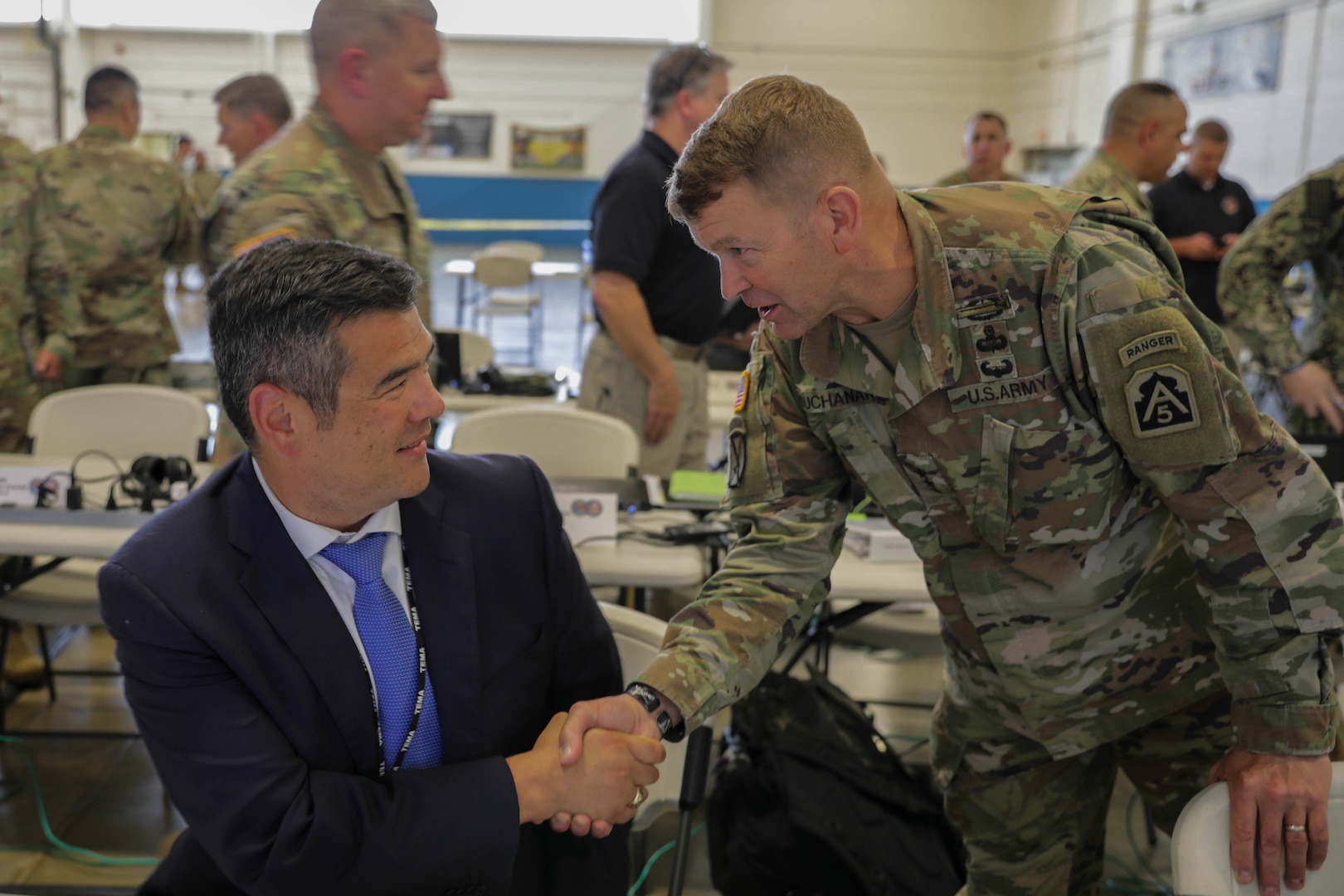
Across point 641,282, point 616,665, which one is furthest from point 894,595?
→ point 641,282

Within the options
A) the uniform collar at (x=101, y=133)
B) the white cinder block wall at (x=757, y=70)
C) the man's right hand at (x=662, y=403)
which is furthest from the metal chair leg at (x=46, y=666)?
the white cinder block wall at (x=757, y=70)

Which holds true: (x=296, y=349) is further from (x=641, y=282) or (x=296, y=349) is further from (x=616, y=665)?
(x=641, y=282)

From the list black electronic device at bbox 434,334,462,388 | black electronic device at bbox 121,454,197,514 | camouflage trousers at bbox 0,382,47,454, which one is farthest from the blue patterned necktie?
camouflage trousers at bbox 0,382,47,454

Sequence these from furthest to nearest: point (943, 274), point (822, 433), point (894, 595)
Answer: point (894, 595)
point (822, 433)
point (943, 274)

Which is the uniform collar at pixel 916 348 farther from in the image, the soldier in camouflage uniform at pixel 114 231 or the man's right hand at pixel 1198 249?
the man's right hand at pixel 1198 249

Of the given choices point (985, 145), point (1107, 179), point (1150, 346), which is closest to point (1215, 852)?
point (1150, 346)

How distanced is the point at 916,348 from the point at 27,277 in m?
3.52

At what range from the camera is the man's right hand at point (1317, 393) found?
9.23 feet

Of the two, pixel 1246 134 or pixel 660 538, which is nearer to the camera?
pixel 660 538

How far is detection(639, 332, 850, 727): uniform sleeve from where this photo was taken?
1.45m

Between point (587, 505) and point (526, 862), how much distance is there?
109cm

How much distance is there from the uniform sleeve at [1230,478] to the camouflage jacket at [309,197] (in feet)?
4.28

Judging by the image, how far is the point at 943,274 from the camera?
131cm

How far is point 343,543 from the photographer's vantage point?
134cm
